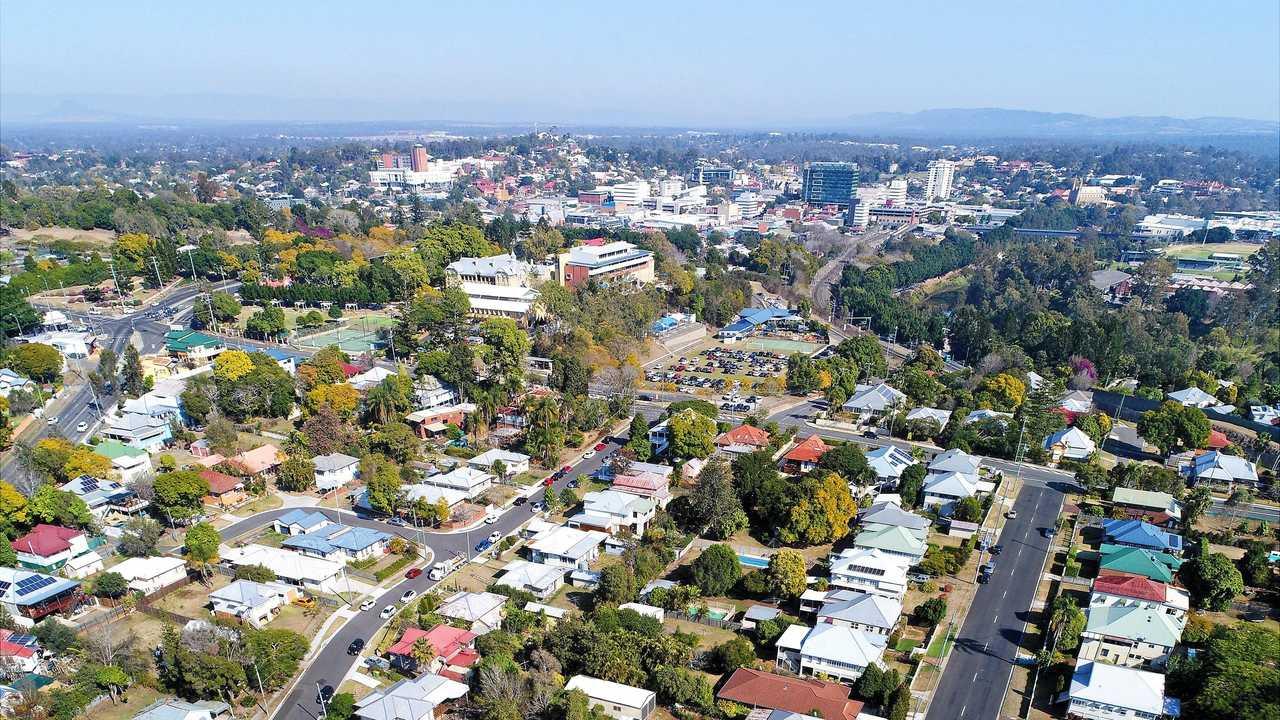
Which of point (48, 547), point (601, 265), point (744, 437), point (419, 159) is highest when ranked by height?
point (419, 159)

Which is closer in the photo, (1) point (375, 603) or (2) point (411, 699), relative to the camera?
(2) point (411, 699)

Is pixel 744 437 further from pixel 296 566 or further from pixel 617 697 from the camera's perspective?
pixel 296 566

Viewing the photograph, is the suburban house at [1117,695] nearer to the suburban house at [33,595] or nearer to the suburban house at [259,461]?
the suburban house at [33,595]

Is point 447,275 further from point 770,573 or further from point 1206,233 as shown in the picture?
point 1206,233

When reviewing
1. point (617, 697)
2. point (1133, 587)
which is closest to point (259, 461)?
point (617, 697)

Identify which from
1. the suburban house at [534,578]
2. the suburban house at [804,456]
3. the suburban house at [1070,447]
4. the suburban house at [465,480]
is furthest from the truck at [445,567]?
the suburban house at [1070,447]

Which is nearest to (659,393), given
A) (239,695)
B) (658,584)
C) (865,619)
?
(658,584)

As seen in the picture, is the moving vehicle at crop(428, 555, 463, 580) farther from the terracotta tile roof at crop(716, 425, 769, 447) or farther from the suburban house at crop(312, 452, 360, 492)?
the terracotta tile roof at crop(716, 425, 769, 447)


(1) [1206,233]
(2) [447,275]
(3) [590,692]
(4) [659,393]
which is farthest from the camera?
(1) [1206,233]
